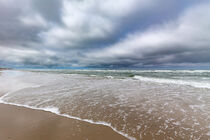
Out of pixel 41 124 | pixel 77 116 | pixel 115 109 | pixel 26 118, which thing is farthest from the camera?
pixel 115 109

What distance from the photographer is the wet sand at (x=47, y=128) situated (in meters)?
2.94

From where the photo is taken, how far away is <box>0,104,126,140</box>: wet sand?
2941 mm

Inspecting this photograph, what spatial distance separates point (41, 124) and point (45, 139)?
3.13ft

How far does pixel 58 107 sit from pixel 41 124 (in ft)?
5.15

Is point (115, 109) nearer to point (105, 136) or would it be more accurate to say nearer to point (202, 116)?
point (105, 136)

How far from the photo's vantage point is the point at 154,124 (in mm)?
3689

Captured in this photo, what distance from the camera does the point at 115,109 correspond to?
5008 millimetres

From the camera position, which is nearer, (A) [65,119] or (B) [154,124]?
(B) [154,124]

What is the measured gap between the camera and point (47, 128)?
3.34 m

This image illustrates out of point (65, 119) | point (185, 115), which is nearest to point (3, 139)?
point (65, 119)

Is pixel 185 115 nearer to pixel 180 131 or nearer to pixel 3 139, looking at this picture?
pixel 180 131

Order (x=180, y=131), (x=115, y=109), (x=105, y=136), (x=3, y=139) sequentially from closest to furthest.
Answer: (x=3, y=139), (x=105, y=136), (x=180, y=131), (x=115, y=109)

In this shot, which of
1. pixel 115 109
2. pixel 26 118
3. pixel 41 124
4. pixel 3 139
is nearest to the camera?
pixel 3 139

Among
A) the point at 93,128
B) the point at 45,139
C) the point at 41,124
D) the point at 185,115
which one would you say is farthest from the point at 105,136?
the point at 185,115
